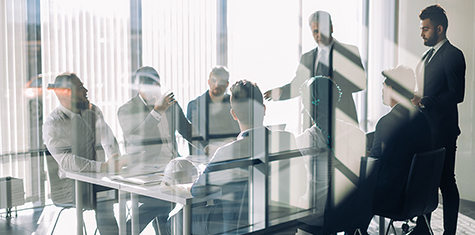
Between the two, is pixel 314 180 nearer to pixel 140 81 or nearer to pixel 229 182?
pixel 229 182

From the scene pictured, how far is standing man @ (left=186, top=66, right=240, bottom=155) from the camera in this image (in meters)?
2.52

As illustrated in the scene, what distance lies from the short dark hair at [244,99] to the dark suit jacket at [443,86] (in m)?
1.50

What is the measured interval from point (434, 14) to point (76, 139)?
307 centimetres

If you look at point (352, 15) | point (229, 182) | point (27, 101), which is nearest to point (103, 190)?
point (27, 101)

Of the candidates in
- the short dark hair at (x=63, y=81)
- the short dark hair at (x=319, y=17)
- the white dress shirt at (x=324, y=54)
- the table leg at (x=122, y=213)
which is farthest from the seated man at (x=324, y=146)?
the short dark hair at (x=63, y=81)

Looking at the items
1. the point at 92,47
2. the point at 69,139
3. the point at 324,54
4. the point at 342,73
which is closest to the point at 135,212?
the point at 69,139

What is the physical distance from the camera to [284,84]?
10.0ft

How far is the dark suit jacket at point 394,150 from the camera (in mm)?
2539

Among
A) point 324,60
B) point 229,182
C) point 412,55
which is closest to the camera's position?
point 229,182

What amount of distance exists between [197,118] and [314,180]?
101 cm

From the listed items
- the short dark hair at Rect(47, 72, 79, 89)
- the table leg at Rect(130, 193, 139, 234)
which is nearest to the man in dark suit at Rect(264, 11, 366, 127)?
the table leg at Rect(130, 193, 139, 234)

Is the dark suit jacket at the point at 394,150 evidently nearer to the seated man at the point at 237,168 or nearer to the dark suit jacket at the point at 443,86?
the seated man at the point at 237,168

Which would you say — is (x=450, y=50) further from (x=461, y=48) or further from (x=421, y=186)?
(x=421, y=186)

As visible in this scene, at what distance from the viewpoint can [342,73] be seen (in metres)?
3.50
